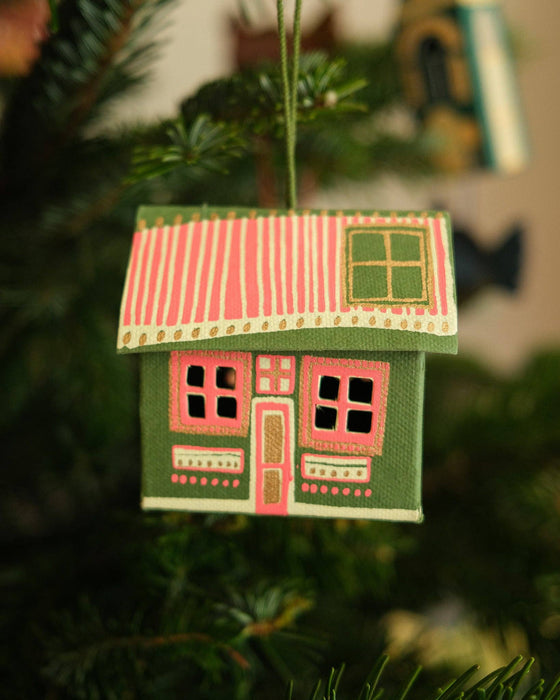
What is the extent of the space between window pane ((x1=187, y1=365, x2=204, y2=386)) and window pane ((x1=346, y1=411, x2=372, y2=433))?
97 mm

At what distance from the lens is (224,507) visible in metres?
0.34

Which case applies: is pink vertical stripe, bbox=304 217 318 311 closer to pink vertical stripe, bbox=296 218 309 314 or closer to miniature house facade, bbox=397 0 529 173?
pink vertical stripe, bbox=296 218 309 314

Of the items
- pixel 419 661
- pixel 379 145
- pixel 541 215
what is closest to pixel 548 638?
pixel 419 661

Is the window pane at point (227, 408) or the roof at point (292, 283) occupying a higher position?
the roof at point (292, 283)

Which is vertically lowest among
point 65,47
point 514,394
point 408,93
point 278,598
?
point 278,598

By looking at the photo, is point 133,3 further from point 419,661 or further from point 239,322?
point 419,661

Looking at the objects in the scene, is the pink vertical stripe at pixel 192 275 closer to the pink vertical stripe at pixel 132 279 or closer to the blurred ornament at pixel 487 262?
the pink vertical stripe at pixel 132 279

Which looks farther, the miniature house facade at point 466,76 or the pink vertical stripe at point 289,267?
the miniature house facade at point 466,76

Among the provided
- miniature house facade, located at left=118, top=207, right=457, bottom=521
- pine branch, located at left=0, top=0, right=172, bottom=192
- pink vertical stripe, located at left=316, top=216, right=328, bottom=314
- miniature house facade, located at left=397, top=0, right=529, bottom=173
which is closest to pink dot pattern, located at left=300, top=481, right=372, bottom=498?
miniature house facade, located at left=118, top=207, right=457, bottom=521

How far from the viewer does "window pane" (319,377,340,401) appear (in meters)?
0.34

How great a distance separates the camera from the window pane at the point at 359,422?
0.34m

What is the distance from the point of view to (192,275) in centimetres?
33

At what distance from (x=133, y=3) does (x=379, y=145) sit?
34cm

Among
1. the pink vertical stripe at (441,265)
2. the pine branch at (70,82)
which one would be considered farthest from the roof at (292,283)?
the pine branch at (70,82)
